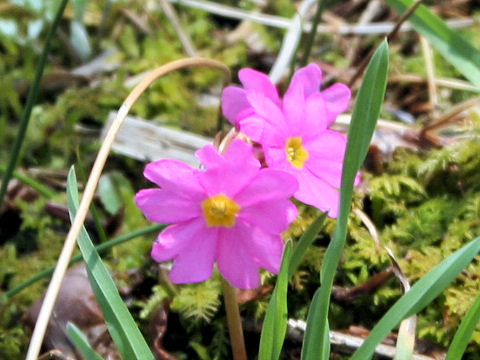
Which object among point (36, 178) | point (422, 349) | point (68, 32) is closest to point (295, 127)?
point (422, 349)

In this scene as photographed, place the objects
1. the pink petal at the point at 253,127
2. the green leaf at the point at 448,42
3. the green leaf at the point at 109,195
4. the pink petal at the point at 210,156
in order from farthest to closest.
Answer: the green leaf at the point at 109,195 → the green leaf at the point at 448,42 → the pink petal at the point at 253,127 → the pink petal at the point at 210,156

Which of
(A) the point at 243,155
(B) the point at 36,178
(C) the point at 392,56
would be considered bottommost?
(B) the point at 36,178

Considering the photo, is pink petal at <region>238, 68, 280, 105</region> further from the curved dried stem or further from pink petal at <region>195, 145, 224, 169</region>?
pink petal at <region>195, 145, 224, 169</region>

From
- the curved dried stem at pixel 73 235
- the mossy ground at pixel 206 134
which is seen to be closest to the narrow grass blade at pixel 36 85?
the mossy ground at pixel 206 134

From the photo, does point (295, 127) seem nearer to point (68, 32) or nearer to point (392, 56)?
point (392, 56)

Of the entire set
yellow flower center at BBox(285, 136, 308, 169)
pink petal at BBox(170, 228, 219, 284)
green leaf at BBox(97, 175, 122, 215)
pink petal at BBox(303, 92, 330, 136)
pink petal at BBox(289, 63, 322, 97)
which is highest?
pink petal at BBox(289, 63, 322, 97)

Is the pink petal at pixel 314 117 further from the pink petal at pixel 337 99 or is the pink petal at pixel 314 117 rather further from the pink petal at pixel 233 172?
the pink petal at pixel 233 172

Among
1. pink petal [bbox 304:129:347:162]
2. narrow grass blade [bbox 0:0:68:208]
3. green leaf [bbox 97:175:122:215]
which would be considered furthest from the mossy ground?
pink petal [bbox 304:129:347:162]
